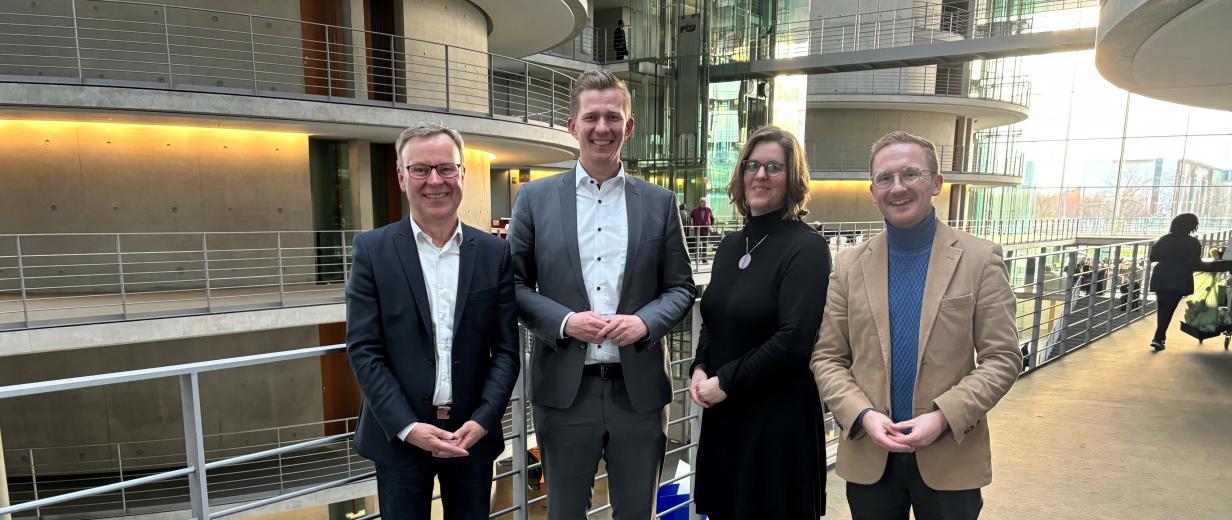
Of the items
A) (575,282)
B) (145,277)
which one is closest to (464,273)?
(575,282)

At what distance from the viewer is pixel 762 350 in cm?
84

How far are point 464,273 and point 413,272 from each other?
63mm

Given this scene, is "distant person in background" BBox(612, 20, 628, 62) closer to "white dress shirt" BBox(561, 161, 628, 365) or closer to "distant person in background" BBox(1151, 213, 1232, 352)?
"distant person in background" BBox(1151, 213, 1232, 352)

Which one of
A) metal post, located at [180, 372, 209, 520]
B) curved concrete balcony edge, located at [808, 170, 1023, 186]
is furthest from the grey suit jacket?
curved concrete balcony edge, located at [808, 170, 1023, 186]

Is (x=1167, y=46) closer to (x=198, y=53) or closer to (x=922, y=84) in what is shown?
(x=198, y=53)

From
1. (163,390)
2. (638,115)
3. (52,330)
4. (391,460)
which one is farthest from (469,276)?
(638,115)

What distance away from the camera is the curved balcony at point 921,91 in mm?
10305

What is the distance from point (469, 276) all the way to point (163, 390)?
4.20 meters

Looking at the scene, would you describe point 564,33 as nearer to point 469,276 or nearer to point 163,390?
point 163,390

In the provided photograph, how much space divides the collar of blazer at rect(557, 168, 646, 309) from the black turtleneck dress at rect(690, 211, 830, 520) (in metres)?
0.14

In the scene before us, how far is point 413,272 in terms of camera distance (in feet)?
2.64

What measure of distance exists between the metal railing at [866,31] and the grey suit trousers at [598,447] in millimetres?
7431

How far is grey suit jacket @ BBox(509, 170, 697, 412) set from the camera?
0.87 metres

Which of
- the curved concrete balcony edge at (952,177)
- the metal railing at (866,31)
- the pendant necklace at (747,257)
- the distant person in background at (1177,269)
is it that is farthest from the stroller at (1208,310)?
the curved concrete balcony edge at (952,177)
